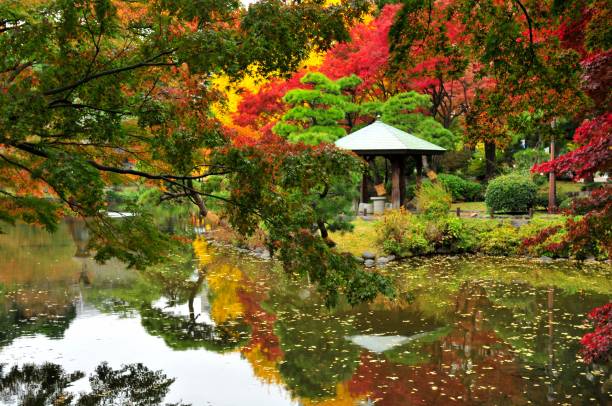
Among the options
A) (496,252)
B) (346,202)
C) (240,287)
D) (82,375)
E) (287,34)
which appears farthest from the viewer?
(496,252)

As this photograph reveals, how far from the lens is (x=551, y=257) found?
16.2 metres

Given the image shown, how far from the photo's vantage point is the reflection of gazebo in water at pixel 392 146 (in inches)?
790

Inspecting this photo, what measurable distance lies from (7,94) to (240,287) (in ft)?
30.0

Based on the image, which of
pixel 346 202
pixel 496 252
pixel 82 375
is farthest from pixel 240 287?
pixel 496 252

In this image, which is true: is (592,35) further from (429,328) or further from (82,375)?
(82,375)

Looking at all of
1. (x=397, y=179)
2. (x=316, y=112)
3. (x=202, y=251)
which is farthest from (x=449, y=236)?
(x=202, y=251)

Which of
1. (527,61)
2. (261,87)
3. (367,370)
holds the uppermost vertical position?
(261,87)

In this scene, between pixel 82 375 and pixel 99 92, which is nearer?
pixel 99 92

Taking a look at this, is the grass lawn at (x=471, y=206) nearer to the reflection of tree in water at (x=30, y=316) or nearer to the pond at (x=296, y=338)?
the pond at (x=296, y=338)

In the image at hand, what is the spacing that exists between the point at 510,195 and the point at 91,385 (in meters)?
15.9

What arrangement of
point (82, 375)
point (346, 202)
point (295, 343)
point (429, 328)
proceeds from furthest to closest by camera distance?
point (346, 202) < point (429, 328) < point (295, 343) < point (82, 375)

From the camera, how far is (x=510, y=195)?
20.2 metres

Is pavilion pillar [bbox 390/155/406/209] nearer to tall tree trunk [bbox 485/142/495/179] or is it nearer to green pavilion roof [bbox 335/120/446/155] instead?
green pavilion roof [bbox 335/120/446/155]

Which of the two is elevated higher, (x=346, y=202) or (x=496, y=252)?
(x=346, y=202)
